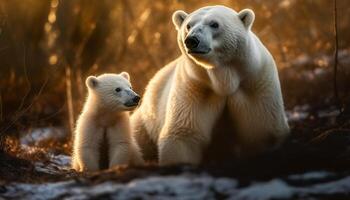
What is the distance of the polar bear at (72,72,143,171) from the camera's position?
243 inches

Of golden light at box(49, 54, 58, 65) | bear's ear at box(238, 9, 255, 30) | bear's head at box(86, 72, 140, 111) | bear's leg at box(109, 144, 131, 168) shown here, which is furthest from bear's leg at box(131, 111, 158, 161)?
golden light at box(49, 54, 58, 65)

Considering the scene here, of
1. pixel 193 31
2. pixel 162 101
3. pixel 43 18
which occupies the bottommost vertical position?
pixel 162 101

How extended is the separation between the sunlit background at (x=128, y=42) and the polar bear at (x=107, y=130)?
156 inches

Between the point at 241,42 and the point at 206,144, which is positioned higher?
the point at 241,42

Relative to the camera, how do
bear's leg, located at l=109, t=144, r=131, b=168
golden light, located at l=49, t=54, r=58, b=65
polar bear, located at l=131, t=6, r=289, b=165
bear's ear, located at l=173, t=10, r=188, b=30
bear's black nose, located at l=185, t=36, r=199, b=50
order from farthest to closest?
golden light, located at l=49, t=54, r=58, b=65, bear's leg, located at l=109, t=144, r=131, b=168, bear's ear, located at l=173, t=10, r=188, b=30, polar bear, located at l=131, t=6, r=289, b=165, bear's black nose, located at l=185, t=36, r=199, b=50

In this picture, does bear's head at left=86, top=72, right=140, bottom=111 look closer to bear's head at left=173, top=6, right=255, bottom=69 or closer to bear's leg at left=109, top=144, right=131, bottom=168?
bear's leg at left=109, top=144, right=131, bottom=168

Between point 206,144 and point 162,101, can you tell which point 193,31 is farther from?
point 162,101

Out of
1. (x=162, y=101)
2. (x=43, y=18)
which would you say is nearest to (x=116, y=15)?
(x=43, y=18)

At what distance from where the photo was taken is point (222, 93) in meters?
5.75

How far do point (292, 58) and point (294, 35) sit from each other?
27.2 inches

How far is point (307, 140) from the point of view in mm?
5781

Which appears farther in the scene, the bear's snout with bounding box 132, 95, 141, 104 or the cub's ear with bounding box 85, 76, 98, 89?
the cub's ear with bounding box 85, 76, 98, 89

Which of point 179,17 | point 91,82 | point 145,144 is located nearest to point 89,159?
point 91,82

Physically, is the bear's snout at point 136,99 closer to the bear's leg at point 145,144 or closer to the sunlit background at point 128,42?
the bear's leg at point 145,144
